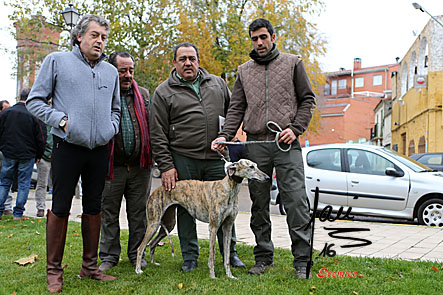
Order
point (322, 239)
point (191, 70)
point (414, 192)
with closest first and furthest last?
1. point (191, 70)
2. point (322, 239)
3. point (414, 192)

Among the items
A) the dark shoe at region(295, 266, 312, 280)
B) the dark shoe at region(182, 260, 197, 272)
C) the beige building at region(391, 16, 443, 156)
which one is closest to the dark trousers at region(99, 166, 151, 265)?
the dark shoe at region(182, 260, 197, 272)

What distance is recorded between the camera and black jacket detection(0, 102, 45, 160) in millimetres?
7859

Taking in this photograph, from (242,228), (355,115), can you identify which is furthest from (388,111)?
(242,228)

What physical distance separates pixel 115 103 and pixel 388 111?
37730 millimetres

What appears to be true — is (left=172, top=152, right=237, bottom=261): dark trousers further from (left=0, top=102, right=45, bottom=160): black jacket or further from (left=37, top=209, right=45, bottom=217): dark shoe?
(left=37, top=209, right=45, bottom=217): dark shoe

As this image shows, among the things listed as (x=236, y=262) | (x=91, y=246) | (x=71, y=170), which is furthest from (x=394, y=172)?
(x=71, y=170)

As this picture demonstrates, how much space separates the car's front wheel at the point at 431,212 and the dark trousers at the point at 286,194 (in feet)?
17.1

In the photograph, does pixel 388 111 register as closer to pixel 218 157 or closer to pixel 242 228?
pixel 242 228

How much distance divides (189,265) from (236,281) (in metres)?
0.76

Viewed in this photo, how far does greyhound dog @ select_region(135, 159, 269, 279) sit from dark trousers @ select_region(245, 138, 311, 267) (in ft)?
0.70

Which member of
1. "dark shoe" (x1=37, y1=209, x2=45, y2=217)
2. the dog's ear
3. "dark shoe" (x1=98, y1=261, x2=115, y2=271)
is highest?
the dog's ear

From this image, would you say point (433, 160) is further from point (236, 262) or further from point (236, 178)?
point (236, 178)

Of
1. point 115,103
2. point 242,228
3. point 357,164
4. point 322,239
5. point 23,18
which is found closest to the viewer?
point 115,103

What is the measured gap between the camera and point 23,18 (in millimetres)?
22766
